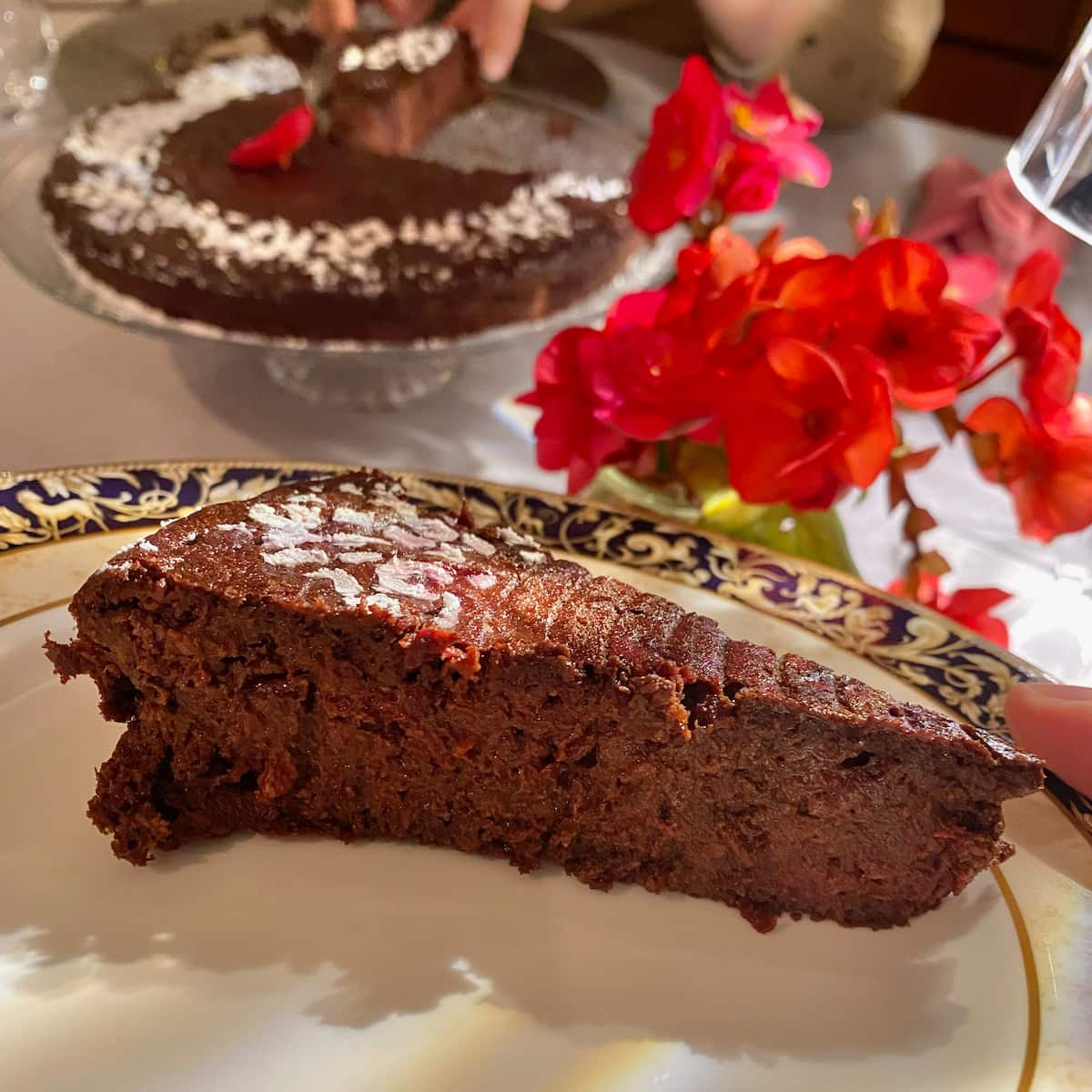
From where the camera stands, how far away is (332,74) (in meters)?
2.16

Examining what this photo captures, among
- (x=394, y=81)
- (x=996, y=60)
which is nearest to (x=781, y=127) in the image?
(x=394, y=81)

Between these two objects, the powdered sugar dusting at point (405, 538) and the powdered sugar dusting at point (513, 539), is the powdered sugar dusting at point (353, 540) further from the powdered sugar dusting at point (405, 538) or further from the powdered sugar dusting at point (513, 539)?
the powdered sugar dusting at point (513, 539)

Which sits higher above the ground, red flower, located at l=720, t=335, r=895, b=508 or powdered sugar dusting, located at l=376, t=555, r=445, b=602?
red flower, located at l=720, t=335, r=895, b=508

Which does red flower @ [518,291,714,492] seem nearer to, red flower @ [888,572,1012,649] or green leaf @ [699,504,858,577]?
green leaf @ [699,504,858,577]

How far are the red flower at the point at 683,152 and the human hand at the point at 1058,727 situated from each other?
71cm

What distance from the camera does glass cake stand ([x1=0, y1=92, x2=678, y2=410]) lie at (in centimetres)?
167

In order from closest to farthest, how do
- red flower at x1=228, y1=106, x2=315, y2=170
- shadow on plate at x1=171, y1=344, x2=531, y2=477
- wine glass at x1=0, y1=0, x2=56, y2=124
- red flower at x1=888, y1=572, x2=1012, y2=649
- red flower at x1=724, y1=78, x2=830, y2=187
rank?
red flower at x1=724, y1=78, x2=830, y2=187 → red flower at x1=888, y1=572, x2=1012, y2=649 → shadow on plate at x1=171, y1=344, x2=531, y2=477 → red flower at x1=228, y1=106, x2=315, y2=170 → wine glass at x1=0, y1=0, x2=56, y2=124

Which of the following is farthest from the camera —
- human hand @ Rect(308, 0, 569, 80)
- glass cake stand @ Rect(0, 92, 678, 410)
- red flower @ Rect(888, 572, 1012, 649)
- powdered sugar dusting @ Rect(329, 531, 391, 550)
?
human hand @ Rect(308, 0, 569, 80)

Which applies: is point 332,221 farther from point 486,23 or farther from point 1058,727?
point 1058,727

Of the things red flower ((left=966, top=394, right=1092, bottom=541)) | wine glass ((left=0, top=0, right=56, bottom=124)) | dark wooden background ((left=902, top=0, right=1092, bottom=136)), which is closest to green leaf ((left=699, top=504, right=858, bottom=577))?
red flower ((left=966, top=394, right=1092, bottom=541))

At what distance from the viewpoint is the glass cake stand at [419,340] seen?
167 cm

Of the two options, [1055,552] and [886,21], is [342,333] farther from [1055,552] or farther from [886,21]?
[886,21]

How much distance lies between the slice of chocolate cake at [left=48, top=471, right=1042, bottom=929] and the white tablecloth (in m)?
0.64

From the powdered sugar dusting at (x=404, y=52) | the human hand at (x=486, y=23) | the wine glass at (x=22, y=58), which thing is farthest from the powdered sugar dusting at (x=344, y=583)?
the wine glass at (x=22, y=58)
